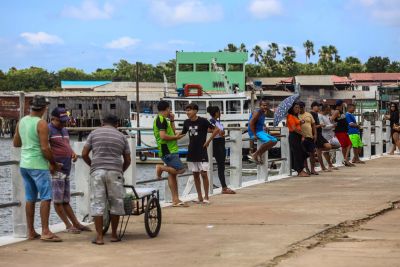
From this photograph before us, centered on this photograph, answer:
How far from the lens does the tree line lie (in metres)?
138

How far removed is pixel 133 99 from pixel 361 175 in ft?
183

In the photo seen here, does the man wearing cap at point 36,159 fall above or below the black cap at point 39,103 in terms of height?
below

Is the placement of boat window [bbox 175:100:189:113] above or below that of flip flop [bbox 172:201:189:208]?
above

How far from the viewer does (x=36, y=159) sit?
9.54m

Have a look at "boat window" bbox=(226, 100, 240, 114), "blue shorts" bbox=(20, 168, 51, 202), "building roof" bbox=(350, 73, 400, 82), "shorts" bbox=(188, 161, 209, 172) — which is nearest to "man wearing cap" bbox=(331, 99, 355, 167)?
"shorts" bbox=(188, 161, 209, 172)

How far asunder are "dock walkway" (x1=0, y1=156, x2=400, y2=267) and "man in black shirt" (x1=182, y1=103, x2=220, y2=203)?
54cm

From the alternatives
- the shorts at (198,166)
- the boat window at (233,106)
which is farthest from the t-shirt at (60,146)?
the boat window at (233,106)

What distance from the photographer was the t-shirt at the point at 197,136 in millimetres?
13188

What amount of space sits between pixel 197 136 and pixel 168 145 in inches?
26.1

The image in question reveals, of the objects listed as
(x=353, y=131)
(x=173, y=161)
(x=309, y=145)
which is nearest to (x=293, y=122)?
(x=309, y=145)

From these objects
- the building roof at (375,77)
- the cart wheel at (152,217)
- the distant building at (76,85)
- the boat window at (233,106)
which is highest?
the building roof at (375,77)

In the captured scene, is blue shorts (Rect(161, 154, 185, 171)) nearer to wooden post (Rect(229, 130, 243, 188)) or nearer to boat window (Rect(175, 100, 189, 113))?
wooden post (Rect(229, 130, 243, 188))

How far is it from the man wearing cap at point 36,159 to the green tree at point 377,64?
16126cm

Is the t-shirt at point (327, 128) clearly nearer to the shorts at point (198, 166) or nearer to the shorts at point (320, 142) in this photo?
the shorts at point (320, 142)
